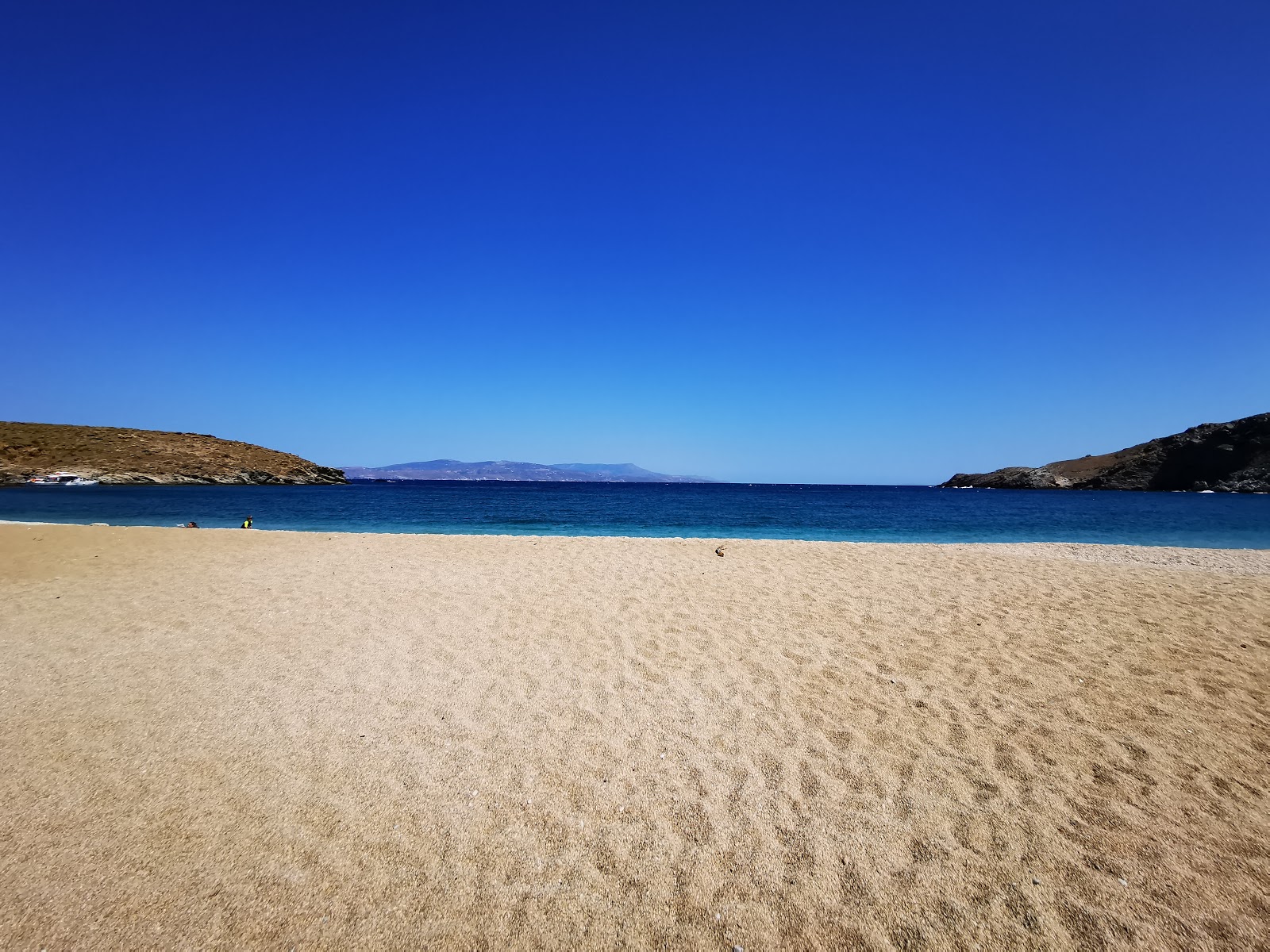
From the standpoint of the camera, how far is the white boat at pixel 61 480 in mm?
55844

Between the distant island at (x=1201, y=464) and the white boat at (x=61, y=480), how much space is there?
477ft

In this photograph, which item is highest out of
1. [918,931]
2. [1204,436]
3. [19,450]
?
[1204,436]

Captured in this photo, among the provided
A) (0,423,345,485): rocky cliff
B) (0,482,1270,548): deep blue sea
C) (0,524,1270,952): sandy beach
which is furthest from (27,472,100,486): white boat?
(0,524,1270,952): sandy beach

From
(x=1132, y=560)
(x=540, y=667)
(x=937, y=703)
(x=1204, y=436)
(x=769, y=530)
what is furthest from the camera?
(x=1204, y=436)

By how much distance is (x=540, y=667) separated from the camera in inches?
242

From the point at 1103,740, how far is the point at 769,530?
69.6 feet

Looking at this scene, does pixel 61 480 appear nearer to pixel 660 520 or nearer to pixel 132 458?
pixel 132 458

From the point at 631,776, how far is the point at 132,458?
8871cm

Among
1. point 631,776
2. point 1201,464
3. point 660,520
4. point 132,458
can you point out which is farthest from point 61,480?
point 1201,464

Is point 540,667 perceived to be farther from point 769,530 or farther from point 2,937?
point 769,530

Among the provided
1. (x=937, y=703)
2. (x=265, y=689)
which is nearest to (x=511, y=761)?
(x=265, y=689)

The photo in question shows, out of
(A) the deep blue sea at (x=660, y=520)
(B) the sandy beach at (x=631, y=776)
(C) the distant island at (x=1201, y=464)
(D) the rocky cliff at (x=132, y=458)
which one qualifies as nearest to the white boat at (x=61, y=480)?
(D) the rocky cliff at (x=132, y=458)

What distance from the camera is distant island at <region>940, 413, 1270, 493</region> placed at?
7438 centimetres

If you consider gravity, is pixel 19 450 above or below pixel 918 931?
above
